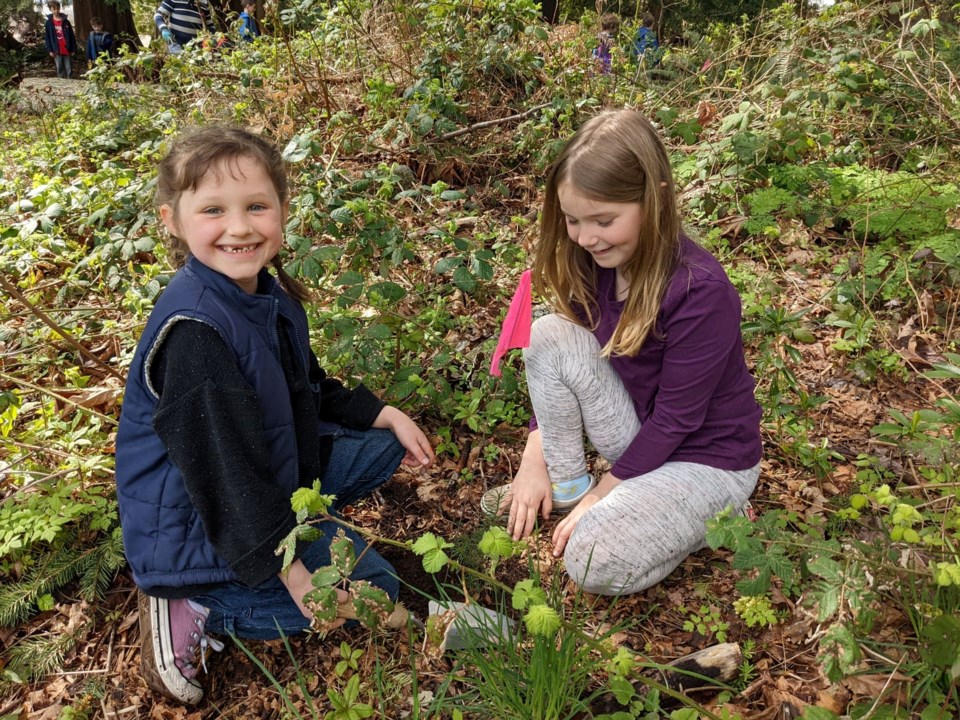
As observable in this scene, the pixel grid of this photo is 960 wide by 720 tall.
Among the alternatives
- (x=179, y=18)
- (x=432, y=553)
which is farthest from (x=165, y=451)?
(x=179, y=18)

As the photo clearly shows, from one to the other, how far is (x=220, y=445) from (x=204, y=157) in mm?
690

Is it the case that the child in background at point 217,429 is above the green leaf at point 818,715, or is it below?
above

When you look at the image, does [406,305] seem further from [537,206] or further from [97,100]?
[97,100]

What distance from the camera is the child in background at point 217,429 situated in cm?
148

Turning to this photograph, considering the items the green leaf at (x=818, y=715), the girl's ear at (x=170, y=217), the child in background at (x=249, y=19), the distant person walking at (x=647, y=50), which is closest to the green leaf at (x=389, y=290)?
the girl's ear at (x=170, y=217)

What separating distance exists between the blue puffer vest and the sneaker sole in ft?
0.51

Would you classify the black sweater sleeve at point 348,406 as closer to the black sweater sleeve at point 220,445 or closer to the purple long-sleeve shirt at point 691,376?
the black sweater sleeve at point 220,445

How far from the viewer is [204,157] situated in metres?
1.57

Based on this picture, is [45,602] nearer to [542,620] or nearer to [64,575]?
[64,575]

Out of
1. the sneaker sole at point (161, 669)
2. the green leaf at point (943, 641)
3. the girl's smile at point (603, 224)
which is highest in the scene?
the girl's smile at point (603, 224)

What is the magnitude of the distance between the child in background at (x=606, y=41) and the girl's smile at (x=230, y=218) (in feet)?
10.9

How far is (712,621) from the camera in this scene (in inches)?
69.9

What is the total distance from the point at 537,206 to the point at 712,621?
2420 mm

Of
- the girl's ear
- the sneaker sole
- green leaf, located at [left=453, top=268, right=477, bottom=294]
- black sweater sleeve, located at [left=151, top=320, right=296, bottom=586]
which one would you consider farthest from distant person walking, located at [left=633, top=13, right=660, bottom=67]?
the sneaker sole
